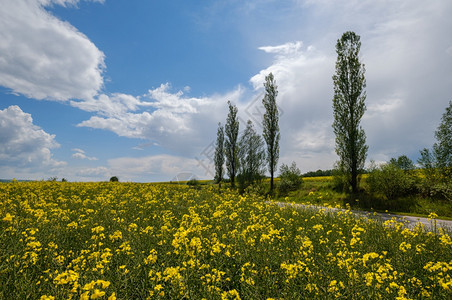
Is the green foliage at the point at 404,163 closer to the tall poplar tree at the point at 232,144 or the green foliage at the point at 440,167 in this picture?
the green foliage at the point at 440,167

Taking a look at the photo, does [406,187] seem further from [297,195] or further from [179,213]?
[179,213]

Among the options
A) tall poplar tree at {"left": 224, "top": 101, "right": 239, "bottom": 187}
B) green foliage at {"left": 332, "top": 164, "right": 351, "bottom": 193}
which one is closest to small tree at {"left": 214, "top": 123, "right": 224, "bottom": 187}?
tall poplar tree at {"left": 224, "top": 101, "right": 239, "bottom": 187}

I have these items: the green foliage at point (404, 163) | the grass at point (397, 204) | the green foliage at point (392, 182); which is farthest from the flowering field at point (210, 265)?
the green foliage at point (404, 163)

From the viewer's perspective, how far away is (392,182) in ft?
57.1

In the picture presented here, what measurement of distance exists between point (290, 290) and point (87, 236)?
216 inches

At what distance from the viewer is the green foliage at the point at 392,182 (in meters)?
17.2

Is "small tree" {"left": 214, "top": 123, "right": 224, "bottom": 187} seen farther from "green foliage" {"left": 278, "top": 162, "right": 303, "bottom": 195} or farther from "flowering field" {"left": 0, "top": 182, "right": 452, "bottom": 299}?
"flowering field" {"left": 0, "top": 182, "right": 452, "bottom": 299}

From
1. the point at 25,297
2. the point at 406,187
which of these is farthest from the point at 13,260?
the point at 406,187

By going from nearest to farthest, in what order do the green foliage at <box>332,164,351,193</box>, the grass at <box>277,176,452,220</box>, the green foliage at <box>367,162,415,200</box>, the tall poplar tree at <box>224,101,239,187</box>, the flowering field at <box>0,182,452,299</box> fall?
the flowering field at <box>0,182,452,299</box>
the grass at <box>277,176,452,220</box>
the green foliage at <box>367,162,415,200</box>
the green foliage at <box>332,164,351,193</box>
the tall poplar tree at <box>224,101,239,187</box>

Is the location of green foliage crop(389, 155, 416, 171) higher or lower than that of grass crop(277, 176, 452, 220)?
higher

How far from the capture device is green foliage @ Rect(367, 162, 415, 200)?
17.2m

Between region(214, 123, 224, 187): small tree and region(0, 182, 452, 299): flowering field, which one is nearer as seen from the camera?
region(0, 182, 452, 299): flowering field

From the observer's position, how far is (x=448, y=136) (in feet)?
58.5

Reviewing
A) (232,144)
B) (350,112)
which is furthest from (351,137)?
(232,144)
